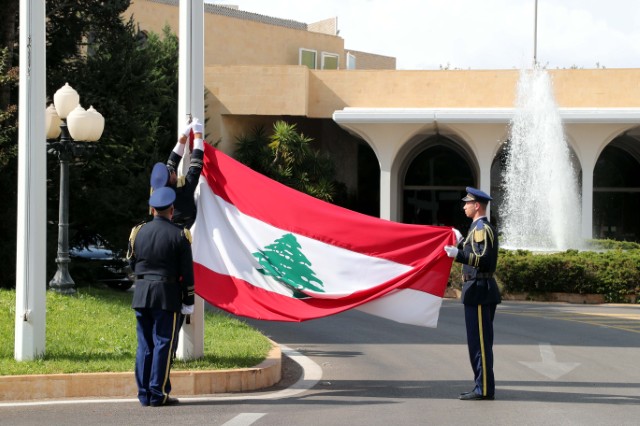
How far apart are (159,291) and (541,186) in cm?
2496

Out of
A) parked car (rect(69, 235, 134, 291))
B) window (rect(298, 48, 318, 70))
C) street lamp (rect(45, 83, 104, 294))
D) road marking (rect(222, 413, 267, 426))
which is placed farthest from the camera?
window (rect(298, 48, 318, 70))

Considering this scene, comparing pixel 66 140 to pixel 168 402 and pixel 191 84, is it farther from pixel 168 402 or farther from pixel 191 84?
pixel 168 402

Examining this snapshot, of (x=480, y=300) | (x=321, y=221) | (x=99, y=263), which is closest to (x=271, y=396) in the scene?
(x=321, y=221)

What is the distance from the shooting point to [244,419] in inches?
346

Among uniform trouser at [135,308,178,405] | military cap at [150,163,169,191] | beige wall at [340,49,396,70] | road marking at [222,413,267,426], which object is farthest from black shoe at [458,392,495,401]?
beige wall at [340,49,396,70]

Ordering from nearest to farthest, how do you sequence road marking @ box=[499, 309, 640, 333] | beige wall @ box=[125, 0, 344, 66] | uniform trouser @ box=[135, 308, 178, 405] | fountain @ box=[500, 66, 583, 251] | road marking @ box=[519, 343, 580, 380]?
uniform trouser @ box=[135, 308, 178, 405] < road marking @ box=[519, 343, 580, 380] < road marking @ box=[499, 309, 640, 333] < fountain @ box=[500, 66, 583, 251] < beige wall @ box=[125, 0, 344, 66]

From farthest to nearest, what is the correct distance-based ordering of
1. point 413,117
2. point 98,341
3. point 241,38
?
point 241,38 → point 413,117 → point 98,341

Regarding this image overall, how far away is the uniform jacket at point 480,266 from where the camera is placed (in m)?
9.94

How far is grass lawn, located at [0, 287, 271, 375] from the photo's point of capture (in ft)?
34.5

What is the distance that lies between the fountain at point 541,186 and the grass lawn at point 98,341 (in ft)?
54.7

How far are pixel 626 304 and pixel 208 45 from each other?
78.6 ft

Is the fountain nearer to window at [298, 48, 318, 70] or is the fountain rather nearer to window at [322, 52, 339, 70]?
window at [298, 48, 318, 70]

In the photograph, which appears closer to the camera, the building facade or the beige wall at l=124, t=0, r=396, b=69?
the building facade

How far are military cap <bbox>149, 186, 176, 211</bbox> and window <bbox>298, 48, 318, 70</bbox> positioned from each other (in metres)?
39.3
